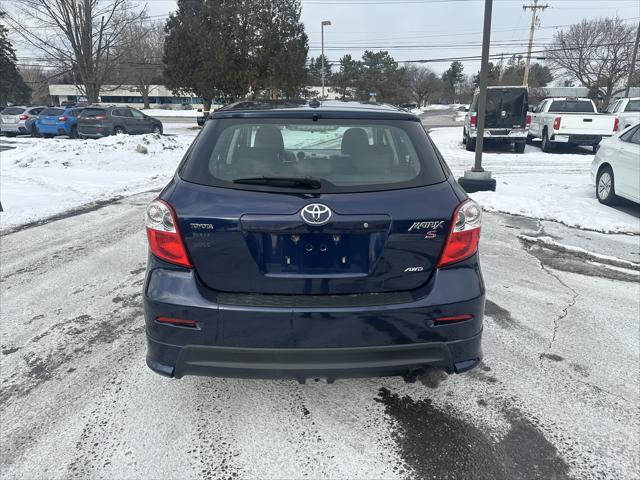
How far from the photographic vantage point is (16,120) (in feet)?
83.8

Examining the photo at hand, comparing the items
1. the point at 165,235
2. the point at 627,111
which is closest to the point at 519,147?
the point at 627,111

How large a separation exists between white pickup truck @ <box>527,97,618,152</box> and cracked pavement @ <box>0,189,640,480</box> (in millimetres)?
13561

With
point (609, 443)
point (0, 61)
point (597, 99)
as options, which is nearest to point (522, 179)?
point (609, 443)

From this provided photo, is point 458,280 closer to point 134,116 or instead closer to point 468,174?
point 468,174

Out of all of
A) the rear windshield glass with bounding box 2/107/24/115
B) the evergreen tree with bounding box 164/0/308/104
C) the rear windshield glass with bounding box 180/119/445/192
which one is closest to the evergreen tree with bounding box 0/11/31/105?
the rear windshield glass with bounding box 2/107/24/115

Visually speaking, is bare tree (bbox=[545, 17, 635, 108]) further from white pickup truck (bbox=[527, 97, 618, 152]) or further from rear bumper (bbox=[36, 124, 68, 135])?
rear bumper (bbox=[36, 124, 68, 135])

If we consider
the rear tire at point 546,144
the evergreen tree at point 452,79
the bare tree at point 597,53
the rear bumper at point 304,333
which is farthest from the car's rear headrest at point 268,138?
the evergreen tree at point 452,79

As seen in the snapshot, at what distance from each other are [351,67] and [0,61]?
45.2 meters

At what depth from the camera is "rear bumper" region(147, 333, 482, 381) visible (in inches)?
92.1

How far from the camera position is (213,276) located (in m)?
2.39

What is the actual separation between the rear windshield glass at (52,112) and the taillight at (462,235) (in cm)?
2639

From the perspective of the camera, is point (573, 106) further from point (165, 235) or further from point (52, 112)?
point (52, 112)

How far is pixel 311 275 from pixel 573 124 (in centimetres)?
1676

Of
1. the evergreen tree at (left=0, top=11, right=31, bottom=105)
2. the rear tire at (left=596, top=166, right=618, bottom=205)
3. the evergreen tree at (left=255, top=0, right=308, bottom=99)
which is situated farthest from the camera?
the evergreen tree at (left=0, top=11, right=31, bottom=105)
